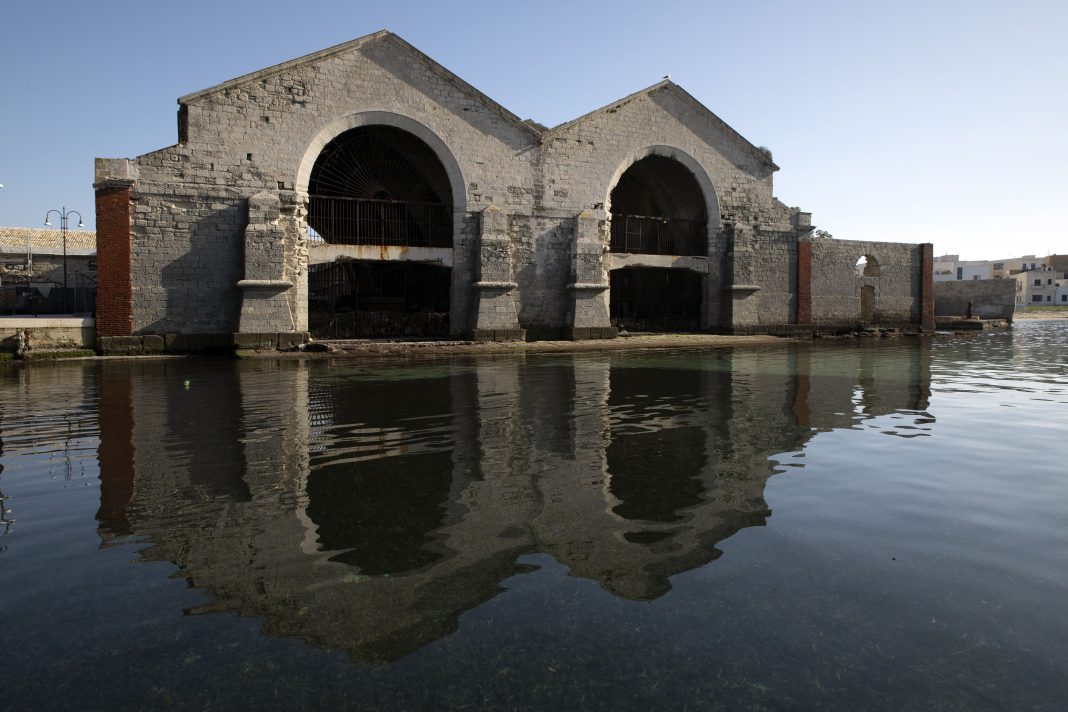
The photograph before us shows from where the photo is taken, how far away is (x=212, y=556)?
3314 millimetres

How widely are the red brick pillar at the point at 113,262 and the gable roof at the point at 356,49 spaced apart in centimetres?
255

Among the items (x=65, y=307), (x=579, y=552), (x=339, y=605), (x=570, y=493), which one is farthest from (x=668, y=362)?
(x=65, y=307)

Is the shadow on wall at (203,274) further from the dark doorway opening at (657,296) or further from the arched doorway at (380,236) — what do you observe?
the dark doorway opening at (657,296)

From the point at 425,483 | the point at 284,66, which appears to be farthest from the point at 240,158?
the point at 425,483

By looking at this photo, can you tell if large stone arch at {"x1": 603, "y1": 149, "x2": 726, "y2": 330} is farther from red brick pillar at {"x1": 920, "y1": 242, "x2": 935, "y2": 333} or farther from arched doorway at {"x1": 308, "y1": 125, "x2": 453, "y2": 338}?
red brick pillar at {"x1": 920, "y1": 242, "x2": 935, "y2": 333}

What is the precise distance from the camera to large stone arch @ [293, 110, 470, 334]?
52.7 ft

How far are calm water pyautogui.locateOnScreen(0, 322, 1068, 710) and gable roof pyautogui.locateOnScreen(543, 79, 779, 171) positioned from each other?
1347 centimetres

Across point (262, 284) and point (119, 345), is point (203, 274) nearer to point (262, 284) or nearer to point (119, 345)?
point (262, 284)

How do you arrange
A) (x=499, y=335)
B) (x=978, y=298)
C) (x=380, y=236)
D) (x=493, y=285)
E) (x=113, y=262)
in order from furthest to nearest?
(x=978, y=298)
(x=380, y=236)
(x=499, y=335)
(x=493, y=285)
(x=113, y=262)

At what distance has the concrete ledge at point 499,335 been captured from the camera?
17.2m

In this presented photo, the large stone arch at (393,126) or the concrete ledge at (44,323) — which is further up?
the large stone arch at (393,126)

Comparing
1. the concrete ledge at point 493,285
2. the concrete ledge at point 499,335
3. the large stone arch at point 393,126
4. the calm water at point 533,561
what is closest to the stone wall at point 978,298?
the concrete ledge at point 499,335

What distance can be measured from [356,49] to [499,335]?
765 cm

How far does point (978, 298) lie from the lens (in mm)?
34188
